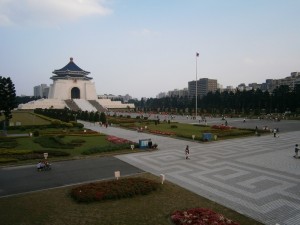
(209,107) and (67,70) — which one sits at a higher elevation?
(67,70)

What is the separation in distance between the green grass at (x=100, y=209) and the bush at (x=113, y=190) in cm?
28

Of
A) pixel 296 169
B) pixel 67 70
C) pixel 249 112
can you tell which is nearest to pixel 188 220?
pixel 296 169

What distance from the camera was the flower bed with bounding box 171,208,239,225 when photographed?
34.1ft

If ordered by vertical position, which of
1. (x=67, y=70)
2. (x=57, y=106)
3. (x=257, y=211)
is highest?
(x=67, y=70)

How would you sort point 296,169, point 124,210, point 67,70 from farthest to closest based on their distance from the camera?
1. point 67,70
2. point 296,169
3. point 124,210

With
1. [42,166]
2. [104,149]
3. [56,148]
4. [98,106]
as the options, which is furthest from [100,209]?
[98,106]

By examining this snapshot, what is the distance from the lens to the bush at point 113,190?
42.1 feet

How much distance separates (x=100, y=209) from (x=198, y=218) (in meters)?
4.16

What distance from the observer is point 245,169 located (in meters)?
18.8

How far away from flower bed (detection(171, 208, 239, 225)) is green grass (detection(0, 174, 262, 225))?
39 centimetres

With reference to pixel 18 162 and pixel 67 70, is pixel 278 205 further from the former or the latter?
pixel 67 70

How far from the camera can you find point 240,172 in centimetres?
1805

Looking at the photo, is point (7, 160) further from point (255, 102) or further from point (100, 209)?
point (255, 102)

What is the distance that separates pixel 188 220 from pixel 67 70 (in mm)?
107838
